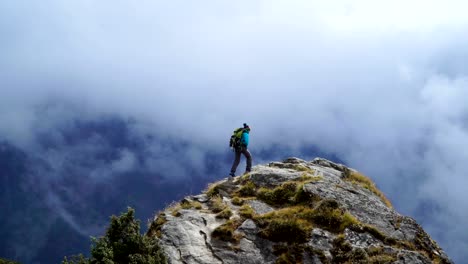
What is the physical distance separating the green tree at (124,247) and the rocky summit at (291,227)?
1.12 metres

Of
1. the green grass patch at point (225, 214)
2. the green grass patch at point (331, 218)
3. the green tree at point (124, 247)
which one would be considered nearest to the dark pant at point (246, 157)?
the green grass patch at point (225, 214)

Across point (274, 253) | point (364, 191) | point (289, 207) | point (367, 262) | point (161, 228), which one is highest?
point (364, 191)

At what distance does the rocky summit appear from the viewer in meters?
17.0

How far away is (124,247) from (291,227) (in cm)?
725

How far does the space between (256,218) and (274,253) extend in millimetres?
2750

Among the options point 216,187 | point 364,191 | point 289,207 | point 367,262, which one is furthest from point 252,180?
point 367,262

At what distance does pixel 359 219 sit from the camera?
65.8 feet

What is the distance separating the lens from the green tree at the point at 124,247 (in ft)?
48.5

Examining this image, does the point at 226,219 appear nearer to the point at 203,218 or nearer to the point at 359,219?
the point at 203,218

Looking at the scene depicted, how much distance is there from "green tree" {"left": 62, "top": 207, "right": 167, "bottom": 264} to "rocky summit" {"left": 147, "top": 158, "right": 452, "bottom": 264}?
3.68 ft

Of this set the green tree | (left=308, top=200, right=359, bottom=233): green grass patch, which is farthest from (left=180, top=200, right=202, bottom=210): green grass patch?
(left=308, top=200, right=359, bottom=233): green grass patch

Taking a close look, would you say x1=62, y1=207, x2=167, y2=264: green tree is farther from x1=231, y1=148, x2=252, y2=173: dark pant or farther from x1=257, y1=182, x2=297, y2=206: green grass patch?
x1=231, y1=148, x2=252, y2=173: dark pant

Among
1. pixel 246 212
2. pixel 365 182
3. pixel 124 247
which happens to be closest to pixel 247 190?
pixel 246 212

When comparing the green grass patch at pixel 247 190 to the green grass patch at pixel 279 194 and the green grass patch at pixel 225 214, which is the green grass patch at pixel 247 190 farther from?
the green grass patch at pixel 225 214
